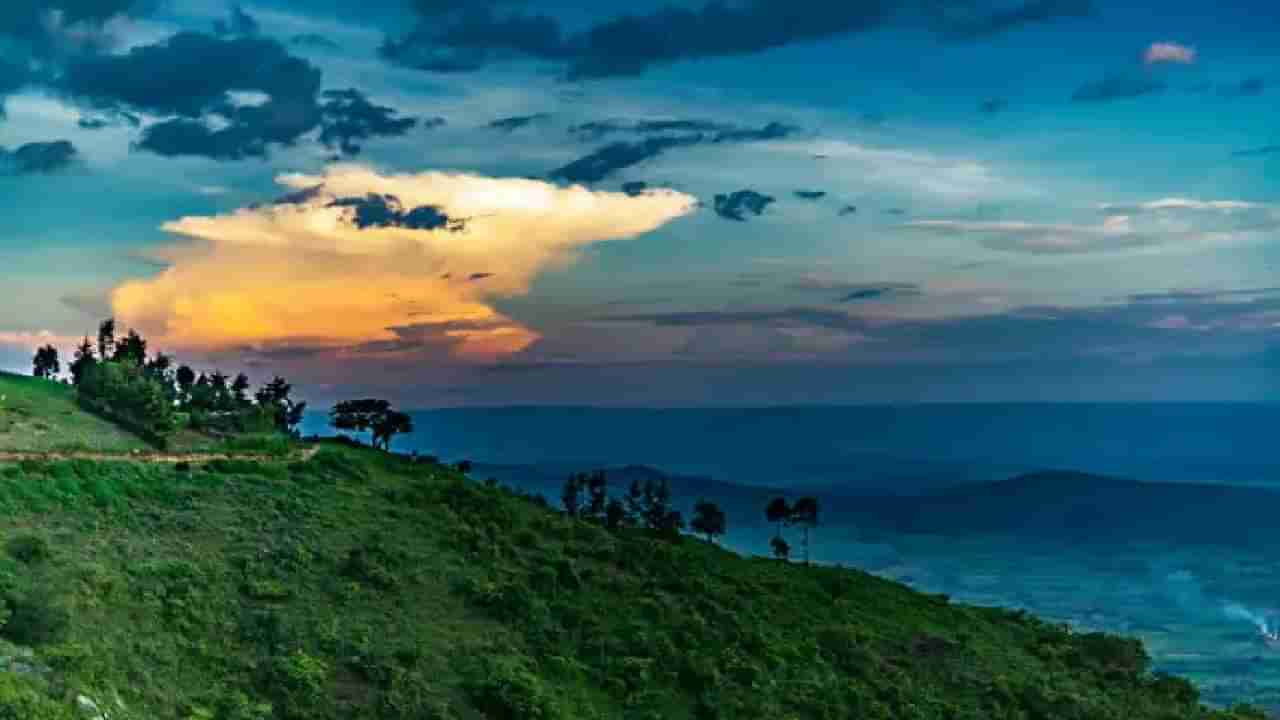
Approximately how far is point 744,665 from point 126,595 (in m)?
29.8

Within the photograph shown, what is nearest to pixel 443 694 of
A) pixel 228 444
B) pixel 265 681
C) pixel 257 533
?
pixel 265 681

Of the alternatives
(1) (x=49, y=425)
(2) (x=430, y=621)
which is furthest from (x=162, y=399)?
(2) (x=430, y=621)

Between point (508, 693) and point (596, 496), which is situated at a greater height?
point (596, 496)

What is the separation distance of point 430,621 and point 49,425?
40.2 meters

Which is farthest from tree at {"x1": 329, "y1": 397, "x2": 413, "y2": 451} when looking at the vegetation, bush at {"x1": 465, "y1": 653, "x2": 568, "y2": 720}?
bush at {"x1": 465, "y1": 653, "x2": 568, "y2": 720}

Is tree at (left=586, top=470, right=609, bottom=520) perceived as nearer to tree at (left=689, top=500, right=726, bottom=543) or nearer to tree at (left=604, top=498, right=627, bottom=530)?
tree at (left=604, top=498, right=627, bottom=530)

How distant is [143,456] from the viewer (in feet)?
225

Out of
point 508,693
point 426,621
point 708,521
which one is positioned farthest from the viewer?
point 708,521

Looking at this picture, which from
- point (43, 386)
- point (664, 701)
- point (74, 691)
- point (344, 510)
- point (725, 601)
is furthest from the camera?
point (43, 386)

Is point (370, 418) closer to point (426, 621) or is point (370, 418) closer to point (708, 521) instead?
point (708, 521)

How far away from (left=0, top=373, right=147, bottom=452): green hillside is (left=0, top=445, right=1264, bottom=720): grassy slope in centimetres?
905

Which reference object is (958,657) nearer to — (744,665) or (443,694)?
(744,665)

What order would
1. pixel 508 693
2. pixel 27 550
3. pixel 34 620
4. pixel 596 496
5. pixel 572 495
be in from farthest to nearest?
pixel 596 496, pixel 572 495, pixel 508 693, pixel 27 550, pixel 34 620

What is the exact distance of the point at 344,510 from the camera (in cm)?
6250
